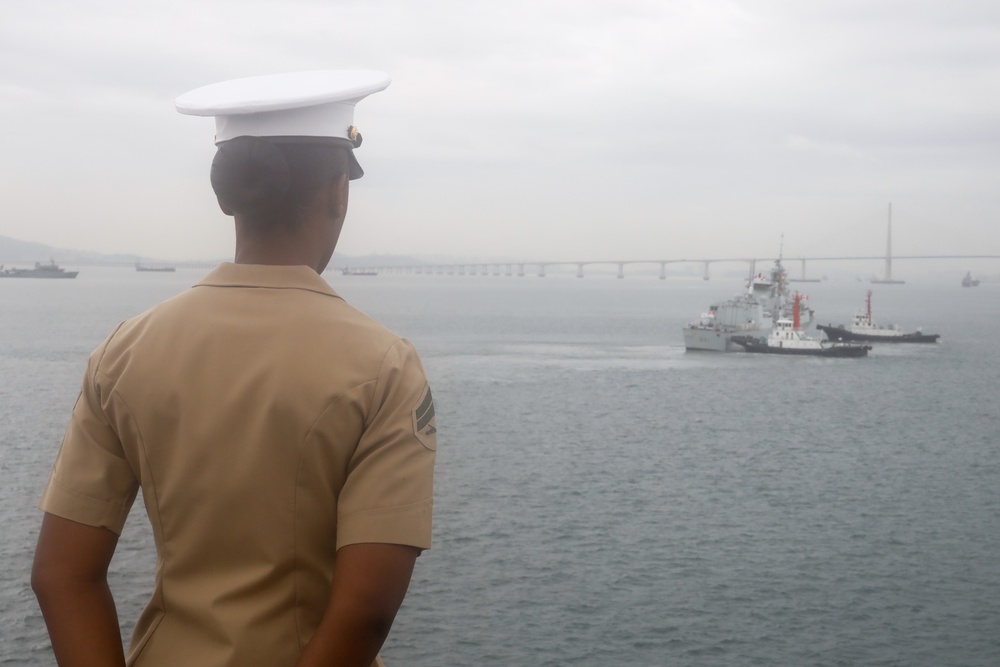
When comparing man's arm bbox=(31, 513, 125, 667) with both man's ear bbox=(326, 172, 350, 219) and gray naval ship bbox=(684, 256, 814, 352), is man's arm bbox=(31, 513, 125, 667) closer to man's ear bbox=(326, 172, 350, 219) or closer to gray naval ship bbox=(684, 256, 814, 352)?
man's ear bbox=(326, 172, 350, 219)

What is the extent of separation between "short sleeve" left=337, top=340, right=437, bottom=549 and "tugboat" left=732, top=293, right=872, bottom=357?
5868cm

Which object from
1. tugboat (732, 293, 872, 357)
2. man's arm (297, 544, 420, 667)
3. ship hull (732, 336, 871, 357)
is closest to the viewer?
man's arm (297, 544, 420, 667)

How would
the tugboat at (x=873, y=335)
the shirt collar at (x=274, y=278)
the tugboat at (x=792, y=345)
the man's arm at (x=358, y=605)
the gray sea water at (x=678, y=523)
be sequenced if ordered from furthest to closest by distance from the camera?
the tugboat at (x=873, y=335) < the tugboat at (x=792, y=345) < the gray sea water at (x=678, y=523) < the shirt collar at (x=274, y=278) < the man's arm at (x=358, y=605)

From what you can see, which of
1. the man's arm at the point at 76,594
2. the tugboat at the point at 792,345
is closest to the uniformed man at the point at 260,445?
the man's arm at the point at 76,594

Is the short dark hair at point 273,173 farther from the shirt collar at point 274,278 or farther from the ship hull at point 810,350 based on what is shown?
the ship hull at point 810,350

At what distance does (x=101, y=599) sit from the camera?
1516mm

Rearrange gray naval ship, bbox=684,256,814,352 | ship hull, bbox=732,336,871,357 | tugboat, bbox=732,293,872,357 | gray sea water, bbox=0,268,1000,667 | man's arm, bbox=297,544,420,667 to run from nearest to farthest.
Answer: man's arm, bbox=297,544,420,667 → gray sea water, bbox=0,268,1000,667 → ship hull, bbox=732,336,871,357 → tugboat, bbox=732,293,872,357 → gray naval ship, bbox=684,256,814,352

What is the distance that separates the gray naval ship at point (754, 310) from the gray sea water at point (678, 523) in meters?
15.3

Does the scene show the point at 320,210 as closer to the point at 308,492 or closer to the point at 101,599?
the point at 308,492

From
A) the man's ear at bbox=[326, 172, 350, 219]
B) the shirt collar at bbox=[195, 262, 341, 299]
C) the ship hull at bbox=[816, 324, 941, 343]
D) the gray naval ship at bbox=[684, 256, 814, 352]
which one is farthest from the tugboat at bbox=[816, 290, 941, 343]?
the shirt collar at bbox=[195, 262, 341, 299]

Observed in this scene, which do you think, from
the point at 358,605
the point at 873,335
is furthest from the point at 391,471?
the point at 873,335

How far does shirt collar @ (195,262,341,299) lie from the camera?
148 centimetres

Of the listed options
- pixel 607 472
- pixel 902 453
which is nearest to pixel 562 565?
pixel 607 472

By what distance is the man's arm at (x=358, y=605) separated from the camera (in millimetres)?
1353
